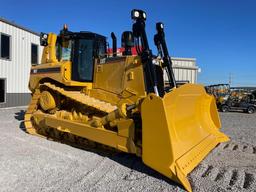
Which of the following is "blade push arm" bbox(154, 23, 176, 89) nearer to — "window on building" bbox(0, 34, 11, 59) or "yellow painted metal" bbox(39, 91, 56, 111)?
"yellow painted metal" bbox(39, 91, 56, 111)

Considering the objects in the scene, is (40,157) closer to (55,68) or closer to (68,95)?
(68,95)

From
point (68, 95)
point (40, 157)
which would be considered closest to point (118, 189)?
point (40, 157)

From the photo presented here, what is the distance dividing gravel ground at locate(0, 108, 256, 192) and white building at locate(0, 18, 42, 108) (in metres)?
10.1

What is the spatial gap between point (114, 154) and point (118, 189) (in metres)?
1.75

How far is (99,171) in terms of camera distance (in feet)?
15.4

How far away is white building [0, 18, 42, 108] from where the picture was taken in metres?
15.4

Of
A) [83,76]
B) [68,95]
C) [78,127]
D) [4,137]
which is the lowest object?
A: [4,137]

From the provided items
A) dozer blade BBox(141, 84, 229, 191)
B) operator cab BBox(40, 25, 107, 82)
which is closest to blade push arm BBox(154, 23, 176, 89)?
dozer blade BBox(141, 84, 229, 191)

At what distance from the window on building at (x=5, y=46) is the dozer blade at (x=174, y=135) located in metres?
12.5

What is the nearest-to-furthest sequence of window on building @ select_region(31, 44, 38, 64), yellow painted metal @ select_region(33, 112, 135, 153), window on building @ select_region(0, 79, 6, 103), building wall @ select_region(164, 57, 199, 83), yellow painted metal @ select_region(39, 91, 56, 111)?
yellow painted metal @ select_region(33, 112, 135, 153), yellow painted metal @ select_region(39, 91, 56, 111), window on building @ select_region(0, 79, 6, 103), window on building @ select_region(31, 44, 38, 64), building wall @ select_region(164, 57, 199, 83)

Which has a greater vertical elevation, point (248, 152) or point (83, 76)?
point (83, 76)

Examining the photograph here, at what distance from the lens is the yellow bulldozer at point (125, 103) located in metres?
4.41

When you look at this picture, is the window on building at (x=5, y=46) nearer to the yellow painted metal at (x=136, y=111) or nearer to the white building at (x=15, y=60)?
the white building at (x=15, y=60)

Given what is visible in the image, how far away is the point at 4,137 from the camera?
284 inches
